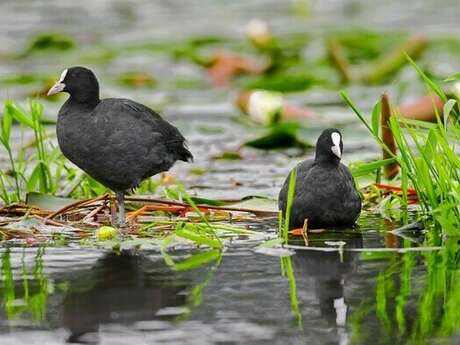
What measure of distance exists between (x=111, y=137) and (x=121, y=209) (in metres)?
0.39

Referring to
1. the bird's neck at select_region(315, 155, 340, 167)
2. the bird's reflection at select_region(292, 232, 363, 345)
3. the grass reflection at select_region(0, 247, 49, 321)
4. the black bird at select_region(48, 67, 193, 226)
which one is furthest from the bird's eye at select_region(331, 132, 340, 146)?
the grass reflection at select_region(0, 247, 49, 321)

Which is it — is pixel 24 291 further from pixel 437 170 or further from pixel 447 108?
pixel 447 108

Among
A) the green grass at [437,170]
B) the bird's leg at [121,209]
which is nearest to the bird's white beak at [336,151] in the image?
the green grass at [437,170]

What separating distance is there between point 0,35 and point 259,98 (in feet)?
26.9

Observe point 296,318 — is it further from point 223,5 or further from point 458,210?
point 223,5

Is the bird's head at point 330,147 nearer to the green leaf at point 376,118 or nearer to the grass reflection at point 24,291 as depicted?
the green leaf at point 376,118

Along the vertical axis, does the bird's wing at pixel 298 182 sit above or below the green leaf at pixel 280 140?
below

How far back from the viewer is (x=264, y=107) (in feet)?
35.9

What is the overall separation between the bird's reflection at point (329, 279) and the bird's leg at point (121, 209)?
119cm

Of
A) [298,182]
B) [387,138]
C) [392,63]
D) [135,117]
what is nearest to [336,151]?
[298,182]

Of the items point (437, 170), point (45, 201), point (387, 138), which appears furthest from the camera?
point (387, 138)

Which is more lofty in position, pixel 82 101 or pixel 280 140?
pixel 82 101

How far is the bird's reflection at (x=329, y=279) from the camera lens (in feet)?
15.1

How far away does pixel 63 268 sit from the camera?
18.5ft
